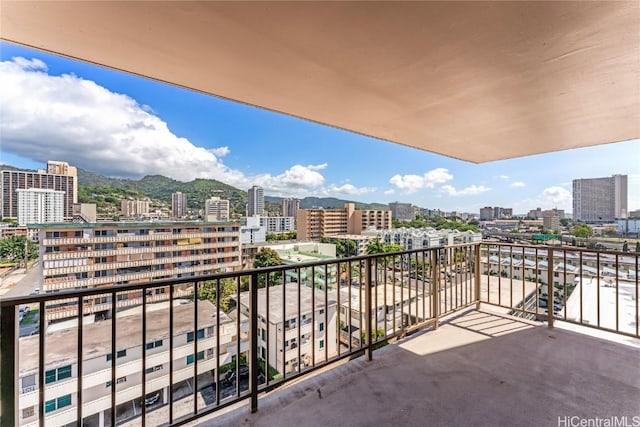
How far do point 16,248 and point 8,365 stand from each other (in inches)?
144

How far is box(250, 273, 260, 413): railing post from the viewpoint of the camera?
162 centimetres

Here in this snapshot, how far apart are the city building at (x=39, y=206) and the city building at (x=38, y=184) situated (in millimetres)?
50

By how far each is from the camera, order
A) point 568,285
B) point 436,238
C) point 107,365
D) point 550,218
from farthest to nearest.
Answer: point 436,238
point 550,218
point 568,285
point 107,365

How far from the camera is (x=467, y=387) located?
75.0 inches

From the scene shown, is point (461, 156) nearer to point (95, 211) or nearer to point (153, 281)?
point (153, 281)

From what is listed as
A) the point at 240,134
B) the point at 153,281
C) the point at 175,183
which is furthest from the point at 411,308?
the point at 240,134

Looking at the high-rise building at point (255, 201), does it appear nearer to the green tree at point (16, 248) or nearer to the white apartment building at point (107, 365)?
the green tree at point (16, 248)

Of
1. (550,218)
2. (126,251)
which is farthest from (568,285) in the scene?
(126,251)

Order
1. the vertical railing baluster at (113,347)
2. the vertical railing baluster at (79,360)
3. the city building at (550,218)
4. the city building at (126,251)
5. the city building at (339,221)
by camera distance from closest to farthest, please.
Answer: the vertical railing baluster at (79,360) → the vertical railing baluster at (113,347) → the city building at (126,251) → the city building at (550,218) → the city building at (339,221)

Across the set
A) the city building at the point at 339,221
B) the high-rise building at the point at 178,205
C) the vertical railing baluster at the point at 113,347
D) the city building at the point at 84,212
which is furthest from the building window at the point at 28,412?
the city building at the point at 339,221

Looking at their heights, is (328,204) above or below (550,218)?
above

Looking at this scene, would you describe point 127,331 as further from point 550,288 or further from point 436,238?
point 436,238

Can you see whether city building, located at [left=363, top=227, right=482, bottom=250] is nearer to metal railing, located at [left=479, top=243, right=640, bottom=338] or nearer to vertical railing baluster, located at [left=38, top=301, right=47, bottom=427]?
metal railing, located at [left=479, top=243, right=640, bottom=338]

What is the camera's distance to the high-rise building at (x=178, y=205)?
5.74 metres
